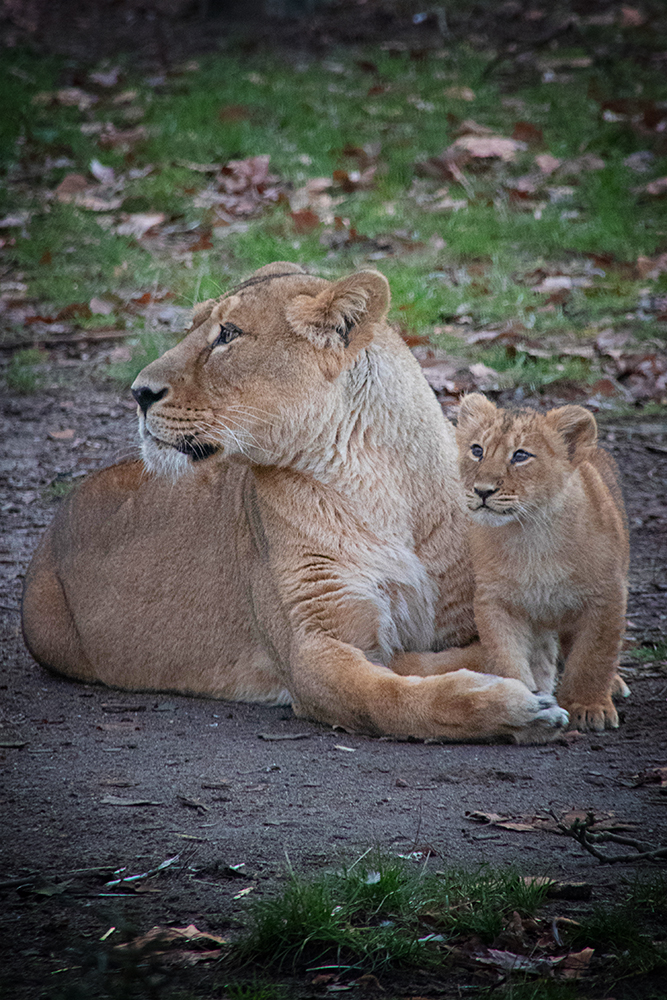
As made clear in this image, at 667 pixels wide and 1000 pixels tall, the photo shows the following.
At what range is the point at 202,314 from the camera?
14.7 ft

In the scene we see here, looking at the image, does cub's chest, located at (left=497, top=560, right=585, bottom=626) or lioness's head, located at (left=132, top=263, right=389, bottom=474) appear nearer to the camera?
cub's chest, located at (left=497, top=560, right=585, bottom=626)

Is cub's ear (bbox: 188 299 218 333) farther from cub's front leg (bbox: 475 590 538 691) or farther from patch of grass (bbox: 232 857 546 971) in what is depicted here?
patch of grass (bbox: 232 857 546 971)

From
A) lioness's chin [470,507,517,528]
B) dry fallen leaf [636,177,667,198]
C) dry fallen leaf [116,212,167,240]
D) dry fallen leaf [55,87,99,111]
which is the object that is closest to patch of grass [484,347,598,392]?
lioness's chin [470,507,517,528]

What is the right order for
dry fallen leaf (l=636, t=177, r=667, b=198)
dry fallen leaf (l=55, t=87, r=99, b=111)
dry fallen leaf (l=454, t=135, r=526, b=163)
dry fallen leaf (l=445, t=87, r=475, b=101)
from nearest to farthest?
dry fallen leaf (l=636, t=177, r=667, b=198)
dry fallen leaf (l=454, t=135, r=526, b=163)
dry fallen leaf (l=445, t=87, r=475, b=101)
dry fallen leaf (l=55, t=87, r=99, b=111)

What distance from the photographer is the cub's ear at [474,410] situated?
4332mm

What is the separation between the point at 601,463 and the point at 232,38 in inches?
523

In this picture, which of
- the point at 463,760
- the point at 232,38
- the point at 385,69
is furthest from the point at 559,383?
the point at 232,38

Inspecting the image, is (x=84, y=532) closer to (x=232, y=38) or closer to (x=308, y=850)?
(x=308, y=850)

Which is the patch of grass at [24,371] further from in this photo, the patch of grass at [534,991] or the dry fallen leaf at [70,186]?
the patch of grass at [534,991]

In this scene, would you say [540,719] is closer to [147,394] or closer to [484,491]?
[484,491]

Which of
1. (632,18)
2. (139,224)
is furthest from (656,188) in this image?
(632,18)

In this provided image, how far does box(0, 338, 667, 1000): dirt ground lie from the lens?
2.74 m

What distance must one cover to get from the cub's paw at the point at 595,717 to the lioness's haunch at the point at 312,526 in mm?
219

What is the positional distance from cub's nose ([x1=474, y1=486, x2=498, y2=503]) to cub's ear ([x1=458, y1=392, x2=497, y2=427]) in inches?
13.6
